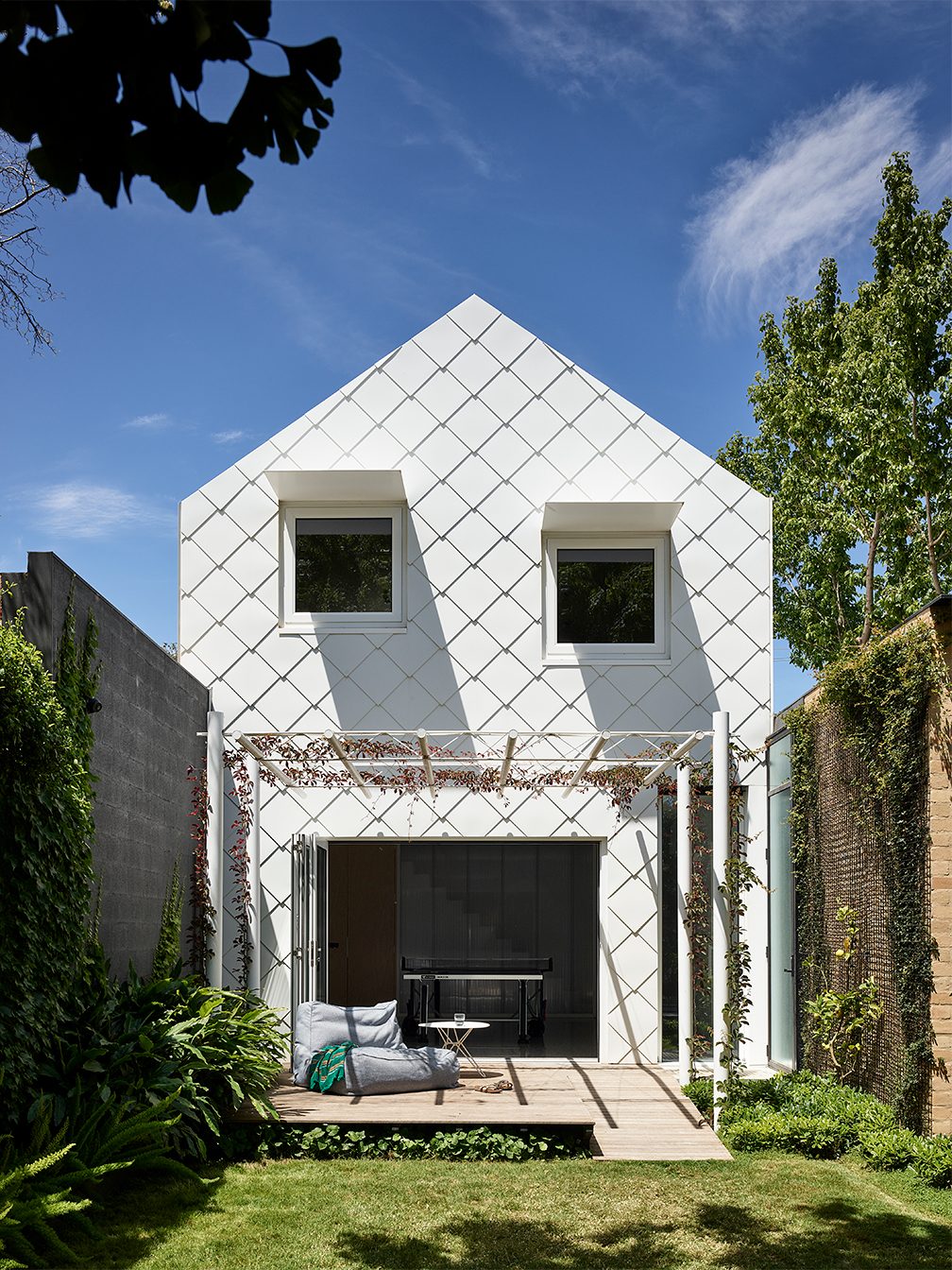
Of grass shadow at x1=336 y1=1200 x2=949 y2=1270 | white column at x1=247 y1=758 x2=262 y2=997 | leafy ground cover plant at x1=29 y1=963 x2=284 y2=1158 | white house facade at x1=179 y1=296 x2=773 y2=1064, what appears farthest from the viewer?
white house facade at x1=179 y1=296 x2=773 y2=1064

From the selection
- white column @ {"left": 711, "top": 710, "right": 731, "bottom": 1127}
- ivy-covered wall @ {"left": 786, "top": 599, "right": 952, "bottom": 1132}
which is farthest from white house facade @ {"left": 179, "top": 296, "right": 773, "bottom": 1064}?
white column @ {"left": 711, "top": 710, "right": 731, "bottom": 1127}

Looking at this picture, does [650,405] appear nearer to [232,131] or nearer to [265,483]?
[265,483]

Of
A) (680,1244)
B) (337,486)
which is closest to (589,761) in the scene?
(337,486)

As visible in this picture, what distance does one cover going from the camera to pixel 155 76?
6.30 ft

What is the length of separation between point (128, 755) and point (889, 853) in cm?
502

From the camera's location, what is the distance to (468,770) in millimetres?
9828

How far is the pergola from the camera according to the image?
772 cm

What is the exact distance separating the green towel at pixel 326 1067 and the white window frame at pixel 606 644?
3937mm

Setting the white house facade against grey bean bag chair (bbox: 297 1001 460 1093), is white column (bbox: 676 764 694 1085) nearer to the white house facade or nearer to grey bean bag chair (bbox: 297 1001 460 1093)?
the white house facade

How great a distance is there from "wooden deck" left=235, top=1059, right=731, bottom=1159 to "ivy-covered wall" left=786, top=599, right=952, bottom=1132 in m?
1.23

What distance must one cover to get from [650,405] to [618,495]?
98 cm

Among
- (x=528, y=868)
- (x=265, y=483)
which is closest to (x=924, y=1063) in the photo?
(x=265, y=483)

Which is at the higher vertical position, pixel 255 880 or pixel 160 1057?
pixel 255 880

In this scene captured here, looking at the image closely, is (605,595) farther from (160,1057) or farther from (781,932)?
(160,1057)
